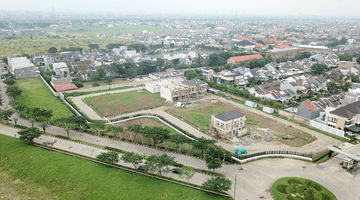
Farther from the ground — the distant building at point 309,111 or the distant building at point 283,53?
the distant building at point 283,53

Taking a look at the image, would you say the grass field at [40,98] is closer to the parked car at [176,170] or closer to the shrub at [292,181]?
the parked car at [176,170]

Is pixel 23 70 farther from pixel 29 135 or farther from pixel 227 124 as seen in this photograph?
pixel 227 124

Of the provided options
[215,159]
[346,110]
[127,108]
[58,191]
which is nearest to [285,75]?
[346,110]

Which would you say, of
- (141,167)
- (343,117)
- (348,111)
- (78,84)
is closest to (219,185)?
(141,167)

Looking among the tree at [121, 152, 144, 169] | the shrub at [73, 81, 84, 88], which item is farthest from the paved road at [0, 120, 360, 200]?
the shrub at [73, 81, 84, 88]

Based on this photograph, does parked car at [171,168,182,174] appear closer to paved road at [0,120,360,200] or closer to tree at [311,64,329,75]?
paved road at [0,120,360,200]

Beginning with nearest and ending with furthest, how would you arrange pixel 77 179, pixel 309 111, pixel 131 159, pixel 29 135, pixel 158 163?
pixel 158 163
pixel 77 179
pixel 131 159
pixel 29 135
pixel 309 111

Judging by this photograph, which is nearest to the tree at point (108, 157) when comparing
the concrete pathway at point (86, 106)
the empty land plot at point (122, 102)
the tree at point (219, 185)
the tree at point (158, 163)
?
the tree at point (158, 163)
